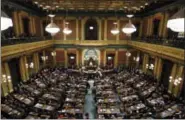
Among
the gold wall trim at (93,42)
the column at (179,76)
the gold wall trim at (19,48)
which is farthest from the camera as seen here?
the gold wall trim at (93,42)

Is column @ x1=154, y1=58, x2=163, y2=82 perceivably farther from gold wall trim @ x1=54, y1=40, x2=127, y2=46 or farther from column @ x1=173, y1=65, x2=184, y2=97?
gold wall trim @ x1=54, y1=40, x2=127, y2=46

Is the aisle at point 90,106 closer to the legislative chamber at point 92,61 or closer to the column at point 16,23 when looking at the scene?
the legislative chamber at point 92,61

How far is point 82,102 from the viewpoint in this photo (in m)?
15.6

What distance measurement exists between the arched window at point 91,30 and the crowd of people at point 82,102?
38.8 ft

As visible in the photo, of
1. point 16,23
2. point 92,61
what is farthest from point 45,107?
point 92,61

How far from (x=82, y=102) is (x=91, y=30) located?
1780cm

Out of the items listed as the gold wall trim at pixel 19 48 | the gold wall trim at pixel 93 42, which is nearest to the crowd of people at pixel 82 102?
the gold wall trim at pixel 19 48

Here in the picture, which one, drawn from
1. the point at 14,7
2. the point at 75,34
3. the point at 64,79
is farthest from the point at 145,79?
the point at 14,7

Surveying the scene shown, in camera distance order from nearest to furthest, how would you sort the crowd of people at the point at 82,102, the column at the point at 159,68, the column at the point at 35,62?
1. the crowd of people at the point at 82,102
2. the column at the point at 159,68
3. the column at the point at 35,62

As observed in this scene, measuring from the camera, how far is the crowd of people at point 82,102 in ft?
44.2

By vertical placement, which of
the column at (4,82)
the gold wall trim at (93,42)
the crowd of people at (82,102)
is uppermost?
the gold wall trim at (93,42)

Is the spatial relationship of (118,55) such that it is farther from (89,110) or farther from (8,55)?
(8,55)

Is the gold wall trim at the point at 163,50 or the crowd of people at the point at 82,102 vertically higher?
the gold wall trim at the point at 163,50

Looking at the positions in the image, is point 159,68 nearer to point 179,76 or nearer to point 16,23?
A: point 179,76
